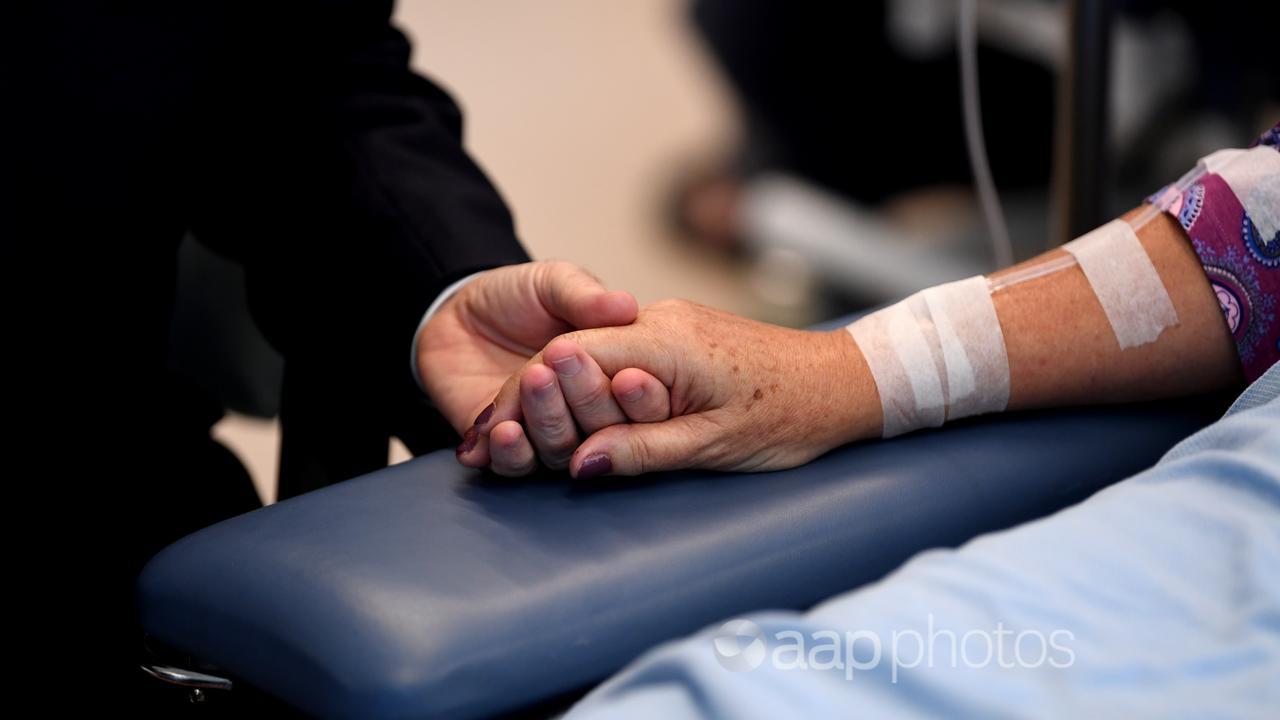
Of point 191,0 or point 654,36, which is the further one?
point 654,36

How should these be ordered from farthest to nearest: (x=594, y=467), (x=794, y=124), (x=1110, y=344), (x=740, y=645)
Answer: (x=794, y=124) < (x=1110, y=344) < (x=594, y=467) < (x=740, y=645)

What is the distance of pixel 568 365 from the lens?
2.34 ft

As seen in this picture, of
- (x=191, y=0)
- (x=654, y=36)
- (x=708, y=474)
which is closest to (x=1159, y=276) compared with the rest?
(x=708, y=474)

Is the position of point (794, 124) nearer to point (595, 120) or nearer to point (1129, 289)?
point (595, 120)

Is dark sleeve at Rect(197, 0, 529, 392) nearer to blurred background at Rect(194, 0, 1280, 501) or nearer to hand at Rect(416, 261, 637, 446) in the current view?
hand at Rect(416, 261, 637, 446)

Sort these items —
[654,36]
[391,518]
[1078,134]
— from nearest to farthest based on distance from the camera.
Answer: [391,518] < [1078,134] < [654,36]

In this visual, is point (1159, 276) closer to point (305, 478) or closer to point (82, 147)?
point (305, 478)

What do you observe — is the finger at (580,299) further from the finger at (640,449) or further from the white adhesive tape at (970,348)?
the white adhesive tape at (970,348)

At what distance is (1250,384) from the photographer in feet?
2.64

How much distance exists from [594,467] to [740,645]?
7.6 inches

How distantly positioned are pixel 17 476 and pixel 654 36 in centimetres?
237

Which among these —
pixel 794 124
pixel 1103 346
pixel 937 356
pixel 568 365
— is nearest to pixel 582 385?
pixel 568 365

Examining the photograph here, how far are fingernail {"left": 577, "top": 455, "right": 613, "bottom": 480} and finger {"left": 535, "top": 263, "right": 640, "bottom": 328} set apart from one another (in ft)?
0.33

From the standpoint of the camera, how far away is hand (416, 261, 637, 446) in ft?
2.63
